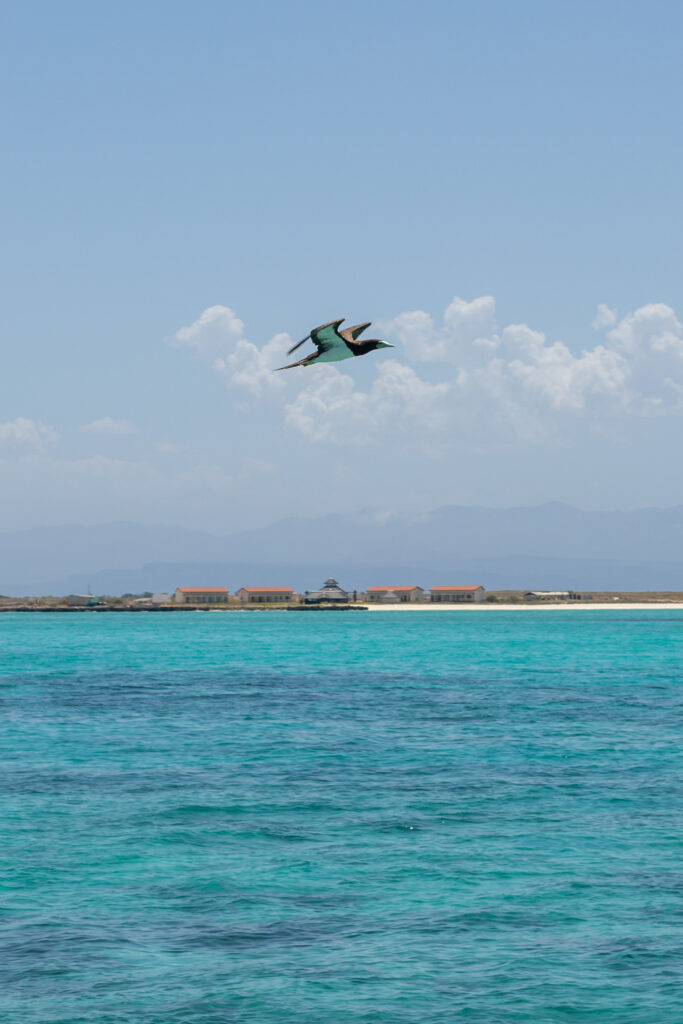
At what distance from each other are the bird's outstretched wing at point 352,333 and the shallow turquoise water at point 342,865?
10.7m

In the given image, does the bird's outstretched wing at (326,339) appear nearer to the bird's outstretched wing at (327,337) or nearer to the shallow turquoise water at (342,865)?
the bird's outstretched wing at (327,337)

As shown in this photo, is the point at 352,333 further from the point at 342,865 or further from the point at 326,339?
the point at 342,865

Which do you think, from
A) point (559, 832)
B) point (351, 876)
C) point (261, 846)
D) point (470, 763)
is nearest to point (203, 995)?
point (351, 876)

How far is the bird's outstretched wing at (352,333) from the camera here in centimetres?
1717

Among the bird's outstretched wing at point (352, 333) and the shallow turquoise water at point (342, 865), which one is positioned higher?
the bird's outstretched wing at point (352, 333)

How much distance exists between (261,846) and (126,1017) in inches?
406

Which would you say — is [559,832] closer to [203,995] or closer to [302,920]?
[302,920]

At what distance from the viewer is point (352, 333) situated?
17359 mm

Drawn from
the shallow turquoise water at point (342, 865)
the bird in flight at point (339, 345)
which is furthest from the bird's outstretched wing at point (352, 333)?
the shallow turquoise water at point (342, 865)

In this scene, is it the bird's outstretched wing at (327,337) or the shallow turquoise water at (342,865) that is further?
the shallow turquoise water at (342,865)

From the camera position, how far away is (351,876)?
989 inches

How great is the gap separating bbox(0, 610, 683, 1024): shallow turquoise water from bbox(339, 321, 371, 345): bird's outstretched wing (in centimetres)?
1074

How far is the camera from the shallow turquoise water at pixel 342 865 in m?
18.7

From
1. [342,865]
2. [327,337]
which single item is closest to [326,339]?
[327,337]
